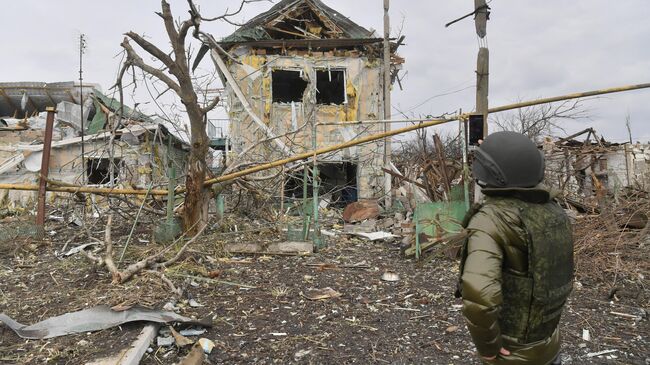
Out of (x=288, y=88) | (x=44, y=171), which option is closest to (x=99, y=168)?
(x=288, y=88)

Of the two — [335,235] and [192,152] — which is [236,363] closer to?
[192,152]

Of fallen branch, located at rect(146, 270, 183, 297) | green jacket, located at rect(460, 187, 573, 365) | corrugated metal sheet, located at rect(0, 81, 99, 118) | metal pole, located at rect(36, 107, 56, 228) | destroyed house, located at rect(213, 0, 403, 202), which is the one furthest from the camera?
corrugated metal sheet, located at rect(0, 81, 99, 118)

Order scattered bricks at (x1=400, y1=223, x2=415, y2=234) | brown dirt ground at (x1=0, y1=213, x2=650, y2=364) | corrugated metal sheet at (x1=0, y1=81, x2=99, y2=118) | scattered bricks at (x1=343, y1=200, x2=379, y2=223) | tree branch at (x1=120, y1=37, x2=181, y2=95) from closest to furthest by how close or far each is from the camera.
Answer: brown dirt ground at (x1=0, y1=213, x2=650, y2=364)
tree branch at (x1=120, y1=37, x2=181, y2=95)
scattered bricks at (x1=400, y1=223, x2=415, y2=234)
scattered bricks at (x1=343, y1=200, x2=379, y2=223)
corrugated metal sheet at (x1=0, y1=81, x2=99, y2=118)

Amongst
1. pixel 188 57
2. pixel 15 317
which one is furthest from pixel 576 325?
pixel 188 57

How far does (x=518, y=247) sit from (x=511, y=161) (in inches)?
14.4

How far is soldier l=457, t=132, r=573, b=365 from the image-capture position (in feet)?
5.67

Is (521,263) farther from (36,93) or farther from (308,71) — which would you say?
(36,93)

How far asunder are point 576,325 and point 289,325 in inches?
107

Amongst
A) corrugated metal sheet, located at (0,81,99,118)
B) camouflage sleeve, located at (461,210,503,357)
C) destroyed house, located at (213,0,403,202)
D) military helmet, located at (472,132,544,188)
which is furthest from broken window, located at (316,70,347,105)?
camouflage sleeve, located at (461,210,503,357)

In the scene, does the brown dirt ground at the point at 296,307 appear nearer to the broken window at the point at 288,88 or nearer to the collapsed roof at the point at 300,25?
the collapsed roof at the point at 300,25

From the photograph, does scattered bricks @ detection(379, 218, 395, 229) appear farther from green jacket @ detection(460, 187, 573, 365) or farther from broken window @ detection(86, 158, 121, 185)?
green jacket @ detection(460, 187, 573, 365)

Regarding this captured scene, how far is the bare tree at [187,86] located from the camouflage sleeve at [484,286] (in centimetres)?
512

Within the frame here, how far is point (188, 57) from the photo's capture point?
619cm

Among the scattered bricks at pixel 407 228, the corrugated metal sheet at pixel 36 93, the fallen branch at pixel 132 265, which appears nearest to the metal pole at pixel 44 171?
the fallen branch at pixel 132 265
